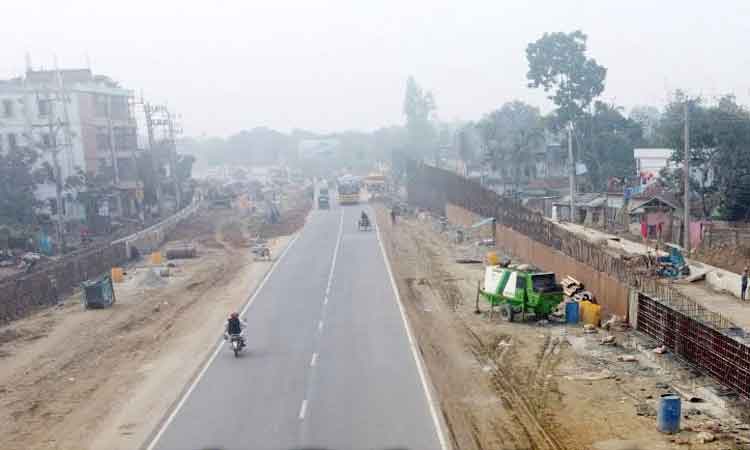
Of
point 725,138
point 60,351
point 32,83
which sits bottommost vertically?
point 60,351

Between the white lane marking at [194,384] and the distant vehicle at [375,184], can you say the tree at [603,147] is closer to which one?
the distant vehicle at [375,184]

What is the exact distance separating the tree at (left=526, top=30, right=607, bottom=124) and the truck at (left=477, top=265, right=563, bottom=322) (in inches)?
1818

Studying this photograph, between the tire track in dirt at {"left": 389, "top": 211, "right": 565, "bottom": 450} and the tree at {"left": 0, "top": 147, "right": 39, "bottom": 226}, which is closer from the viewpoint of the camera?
the tire track in dirt at {"left": 389, "top": 211, "right": 565, "bottom": 450}

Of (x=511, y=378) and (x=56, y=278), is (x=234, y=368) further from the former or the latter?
(x=56, y=278)

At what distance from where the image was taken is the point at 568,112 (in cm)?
7031

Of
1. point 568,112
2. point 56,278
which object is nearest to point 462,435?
point 56,278

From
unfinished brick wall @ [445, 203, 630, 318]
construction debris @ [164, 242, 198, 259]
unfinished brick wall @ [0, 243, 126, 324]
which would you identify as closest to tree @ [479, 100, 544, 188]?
unfinished brick wall @ [445, 203, 630, 318]

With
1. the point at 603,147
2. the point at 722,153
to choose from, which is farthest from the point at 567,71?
the point at 722,153

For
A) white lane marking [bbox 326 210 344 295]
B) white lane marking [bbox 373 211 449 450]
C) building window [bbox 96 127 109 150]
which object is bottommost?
white lane marking [bbox 326 210 344 295]

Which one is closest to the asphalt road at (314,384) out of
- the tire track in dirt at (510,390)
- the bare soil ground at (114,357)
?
the bare soil ground at (114,357)

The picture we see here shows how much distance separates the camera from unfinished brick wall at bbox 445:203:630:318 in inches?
1029

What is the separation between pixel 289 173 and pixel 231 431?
14861 centimetres

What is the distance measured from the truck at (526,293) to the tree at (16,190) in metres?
37.4

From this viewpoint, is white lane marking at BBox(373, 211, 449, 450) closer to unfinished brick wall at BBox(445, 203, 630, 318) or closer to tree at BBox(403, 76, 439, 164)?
unfinished brick wall at BBox(445, 203, 630, 318)
